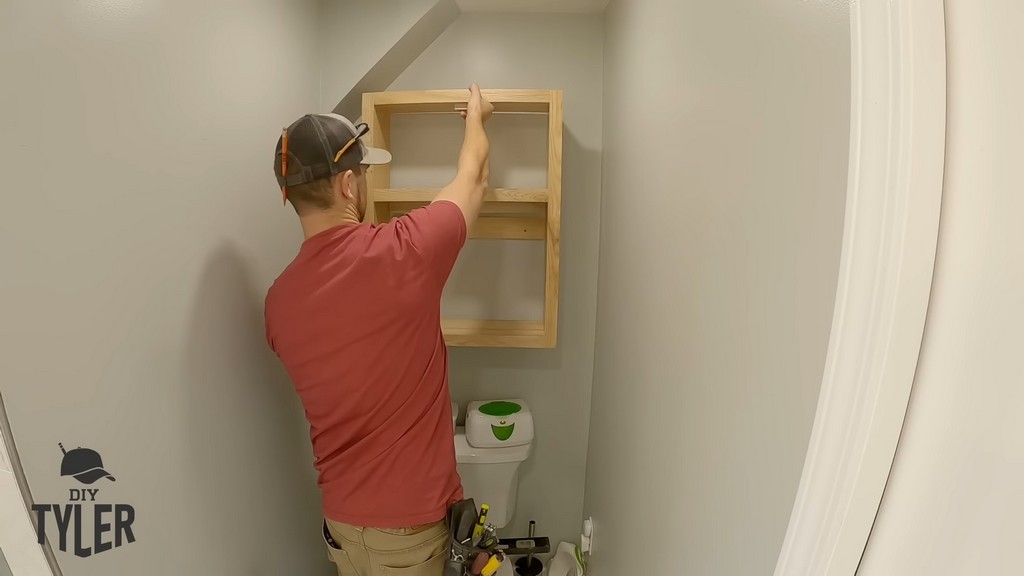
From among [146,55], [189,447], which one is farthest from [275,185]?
[189,447]

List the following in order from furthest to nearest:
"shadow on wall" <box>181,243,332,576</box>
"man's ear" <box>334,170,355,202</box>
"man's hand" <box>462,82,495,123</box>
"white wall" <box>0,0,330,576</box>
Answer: "man's hand" <box>462,82,495,123</box>
"man's ear" <box>334,170,355,202</box>
"shadow on wall" <box>181,243,332,576</box>
"white wall" <box>0,0,330,576</box>

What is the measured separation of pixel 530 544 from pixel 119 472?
4.40 ft

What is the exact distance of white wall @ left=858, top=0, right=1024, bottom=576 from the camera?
378mm

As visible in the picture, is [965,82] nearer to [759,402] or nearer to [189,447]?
[759,402]

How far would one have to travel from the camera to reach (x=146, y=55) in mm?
871

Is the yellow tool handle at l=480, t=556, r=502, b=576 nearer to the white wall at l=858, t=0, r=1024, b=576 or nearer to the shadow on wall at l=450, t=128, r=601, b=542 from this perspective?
the shadow on wall at l=450, t=128, r=601, b=542

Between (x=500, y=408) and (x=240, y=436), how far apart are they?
766mm

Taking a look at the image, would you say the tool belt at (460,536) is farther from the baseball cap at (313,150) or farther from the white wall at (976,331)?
the white wall at (976,331)

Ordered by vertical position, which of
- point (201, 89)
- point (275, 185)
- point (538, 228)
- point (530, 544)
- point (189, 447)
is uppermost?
point (201, 89)

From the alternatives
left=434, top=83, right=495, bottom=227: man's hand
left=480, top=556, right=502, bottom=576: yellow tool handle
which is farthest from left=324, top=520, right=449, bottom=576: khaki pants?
left=434, top=83, right=495, bottom=227: man's hand

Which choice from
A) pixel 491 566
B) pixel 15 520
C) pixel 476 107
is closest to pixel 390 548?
pixel 491 566

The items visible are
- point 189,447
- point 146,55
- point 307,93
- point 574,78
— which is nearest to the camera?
point 146,55

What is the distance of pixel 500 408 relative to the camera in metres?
1.70

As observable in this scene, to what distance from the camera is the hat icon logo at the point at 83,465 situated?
717mm
